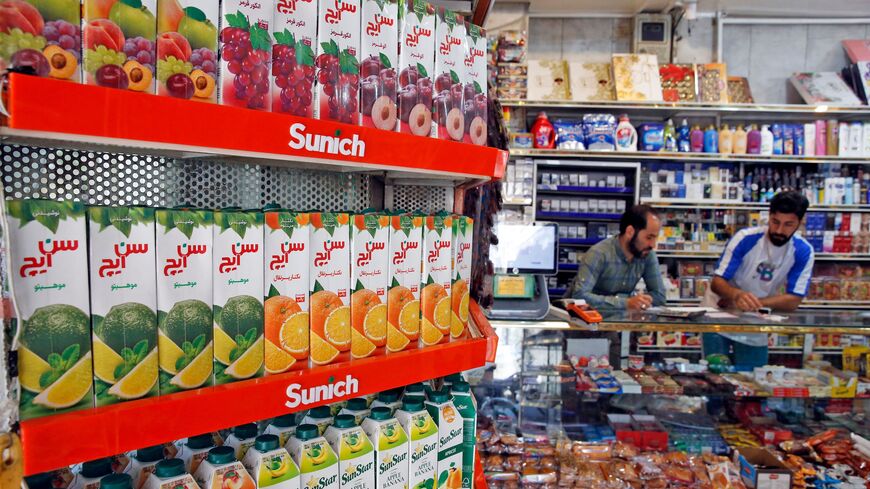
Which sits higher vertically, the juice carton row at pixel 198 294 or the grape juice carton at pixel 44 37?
the grape juice carton at pixel 44 37

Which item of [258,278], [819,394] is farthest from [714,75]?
[258,278]

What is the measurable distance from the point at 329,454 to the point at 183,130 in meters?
0.70

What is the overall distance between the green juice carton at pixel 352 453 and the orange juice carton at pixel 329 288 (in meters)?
0.17

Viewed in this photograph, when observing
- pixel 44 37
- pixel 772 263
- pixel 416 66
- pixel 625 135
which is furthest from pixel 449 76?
pixel 625 135

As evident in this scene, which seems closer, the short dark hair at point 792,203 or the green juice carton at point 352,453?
the green juice carton at point 352,453

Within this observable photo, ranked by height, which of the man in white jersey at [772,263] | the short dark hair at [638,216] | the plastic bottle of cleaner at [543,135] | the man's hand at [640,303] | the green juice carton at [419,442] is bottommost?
the green juice carton at [419,442]

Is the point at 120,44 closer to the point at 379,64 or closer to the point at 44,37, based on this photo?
the point at 44,37

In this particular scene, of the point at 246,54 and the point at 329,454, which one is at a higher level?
the point at 246,54

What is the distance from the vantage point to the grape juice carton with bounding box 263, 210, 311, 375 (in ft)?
3.47

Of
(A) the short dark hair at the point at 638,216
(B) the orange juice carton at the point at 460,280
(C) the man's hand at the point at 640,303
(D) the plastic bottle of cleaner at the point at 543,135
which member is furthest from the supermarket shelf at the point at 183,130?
(D) the plastic bottle of cleaner at the point at 543,135

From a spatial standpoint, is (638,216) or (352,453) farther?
(638,216)

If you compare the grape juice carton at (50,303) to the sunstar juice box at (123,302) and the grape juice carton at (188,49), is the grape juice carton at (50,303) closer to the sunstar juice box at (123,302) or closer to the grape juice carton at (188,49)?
the sunstar juice box at (123,302)

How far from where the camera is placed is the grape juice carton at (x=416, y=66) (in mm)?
1230

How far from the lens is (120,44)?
33.1 inches
